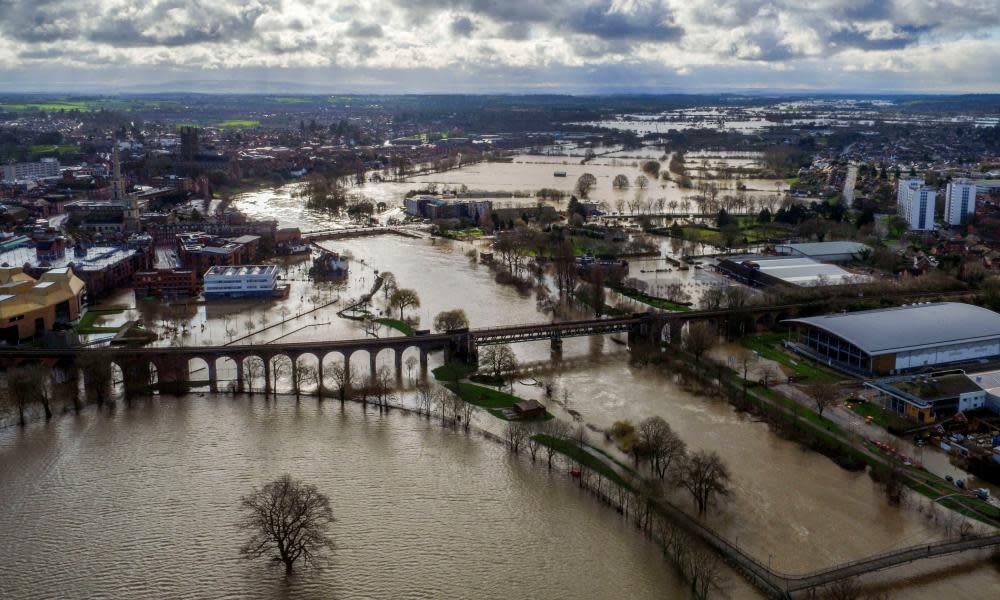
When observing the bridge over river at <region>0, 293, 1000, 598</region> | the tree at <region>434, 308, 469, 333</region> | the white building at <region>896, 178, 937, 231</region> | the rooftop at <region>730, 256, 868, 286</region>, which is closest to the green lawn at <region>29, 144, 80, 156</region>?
the bridge over river at <region>0, 293, 1000, 598</region>

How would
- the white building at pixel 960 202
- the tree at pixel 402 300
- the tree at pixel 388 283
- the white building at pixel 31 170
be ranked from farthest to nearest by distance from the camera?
the white building at pixel 31 170, the white building at pixel 960 202, the tree at pixel 388 283, the tree at pixel 402 300

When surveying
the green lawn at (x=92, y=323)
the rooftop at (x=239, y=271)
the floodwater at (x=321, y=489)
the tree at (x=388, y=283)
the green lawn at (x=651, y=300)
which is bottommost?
the floodwater at (x=321, y=489)

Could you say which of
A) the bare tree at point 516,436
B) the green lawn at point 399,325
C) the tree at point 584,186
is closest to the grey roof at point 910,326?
the bare tree at point 516,436

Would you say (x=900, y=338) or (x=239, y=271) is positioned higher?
(x=239, y=271)

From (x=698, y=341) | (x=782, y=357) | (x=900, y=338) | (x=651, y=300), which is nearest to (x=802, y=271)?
(x=651, y=300)

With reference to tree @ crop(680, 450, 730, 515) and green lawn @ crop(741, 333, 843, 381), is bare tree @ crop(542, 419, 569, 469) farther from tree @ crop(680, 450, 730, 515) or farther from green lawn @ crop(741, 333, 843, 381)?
green lawn @ crop(741, 333, 843, 381)

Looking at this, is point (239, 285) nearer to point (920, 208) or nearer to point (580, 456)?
point (580, 456)

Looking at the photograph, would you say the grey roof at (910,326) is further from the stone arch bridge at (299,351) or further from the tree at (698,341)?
the stone arch bridge at (299,351)

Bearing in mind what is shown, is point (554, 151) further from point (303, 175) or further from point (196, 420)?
point (196, 420)
